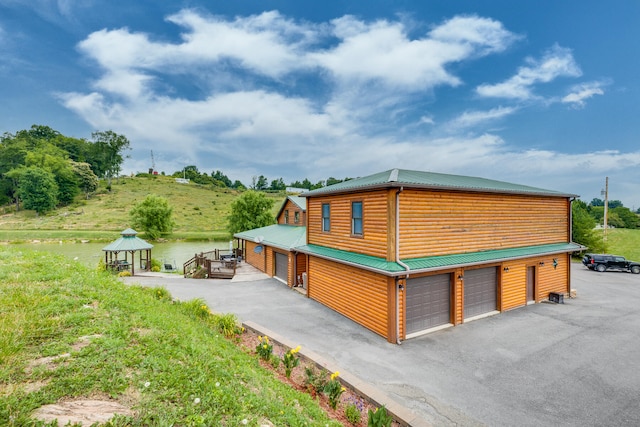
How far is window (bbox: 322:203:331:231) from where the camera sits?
1208 centimetres

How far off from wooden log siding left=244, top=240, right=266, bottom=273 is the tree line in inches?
2438

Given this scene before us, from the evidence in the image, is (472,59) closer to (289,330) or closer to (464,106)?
(464,106)

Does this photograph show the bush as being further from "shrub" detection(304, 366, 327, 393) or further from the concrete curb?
"shrub" detection(304, 366, 327, 393)

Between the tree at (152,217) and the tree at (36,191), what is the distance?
3155 cm

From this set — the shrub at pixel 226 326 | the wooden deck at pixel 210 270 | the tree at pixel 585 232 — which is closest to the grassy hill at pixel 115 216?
the wooden deck at pixel 210 270

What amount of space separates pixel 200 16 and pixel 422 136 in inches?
702

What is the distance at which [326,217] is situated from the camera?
1227 cm

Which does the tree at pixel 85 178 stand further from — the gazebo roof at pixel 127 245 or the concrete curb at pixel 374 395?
the concrete curb at pixel 374 395

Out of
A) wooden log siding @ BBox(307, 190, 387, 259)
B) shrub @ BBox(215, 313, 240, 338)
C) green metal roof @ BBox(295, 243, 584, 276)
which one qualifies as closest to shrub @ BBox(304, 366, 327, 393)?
shrub @ BBox(215, 313, 240, 338)

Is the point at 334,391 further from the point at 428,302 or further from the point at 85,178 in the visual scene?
the point at 85,178

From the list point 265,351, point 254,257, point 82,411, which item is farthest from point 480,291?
point 254,257

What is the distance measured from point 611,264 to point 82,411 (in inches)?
1154

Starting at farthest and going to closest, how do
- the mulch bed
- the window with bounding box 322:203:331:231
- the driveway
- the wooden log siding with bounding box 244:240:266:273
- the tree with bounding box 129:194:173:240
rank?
1. the tree with bounding box 129:194:173:240
2. the wooden log siding with bounding box 244:240:266:273
3. the window with bounding box 322:203:331:231
4. the driveway
5. the mulch bed

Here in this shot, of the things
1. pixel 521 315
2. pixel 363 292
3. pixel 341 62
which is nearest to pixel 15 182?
pixel 341 62
